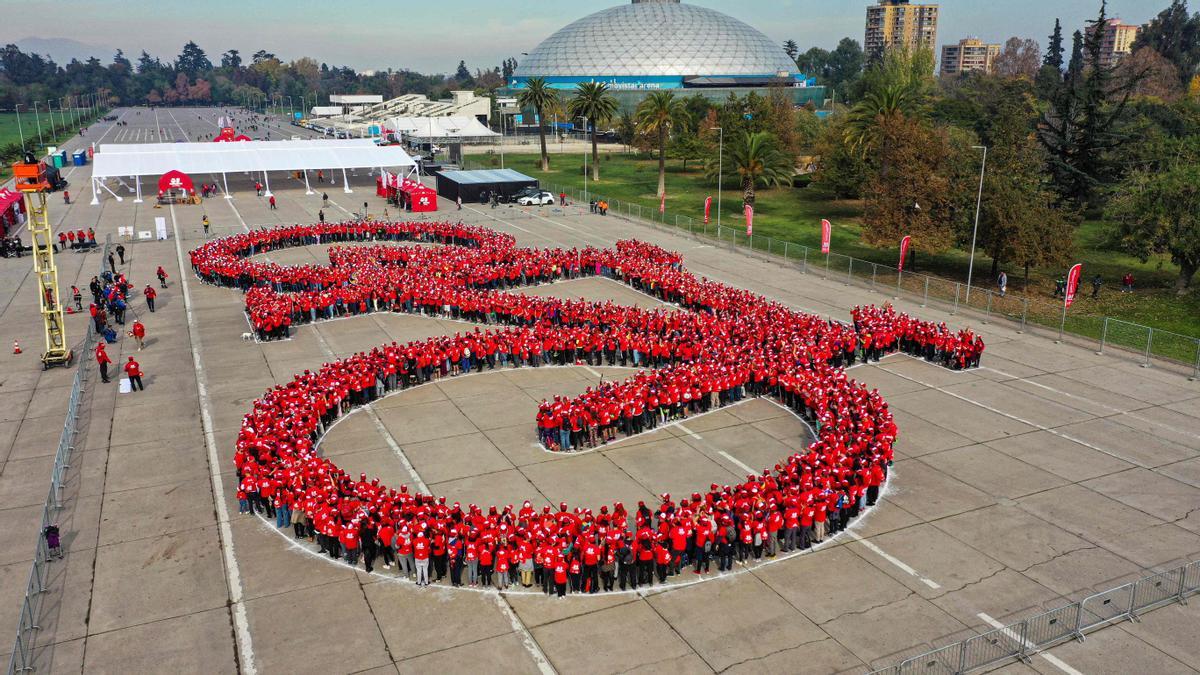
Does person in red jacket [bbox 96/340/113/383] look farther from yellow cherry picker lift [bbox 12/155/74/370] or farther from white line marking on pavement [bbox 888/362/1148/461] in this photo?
white line marking on pavement [bbox 888/362/1148/461]

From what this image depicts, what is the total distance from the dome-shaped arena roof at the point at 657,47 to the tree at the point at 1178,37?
63.9 meters

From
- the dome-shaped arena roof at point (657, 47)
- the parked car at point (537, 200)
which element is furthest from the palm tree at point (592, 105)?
the dome-shaped arena roof at point (657, 47)

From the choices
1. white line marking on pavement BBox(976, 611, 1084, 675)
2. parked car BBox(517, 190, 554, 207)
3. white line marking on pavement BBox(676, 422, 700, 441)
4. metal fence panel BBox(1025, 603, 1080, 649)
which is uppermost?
parked car BBox(517, 190, 554, 207)

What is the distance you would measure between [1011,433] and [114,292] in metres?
33.7

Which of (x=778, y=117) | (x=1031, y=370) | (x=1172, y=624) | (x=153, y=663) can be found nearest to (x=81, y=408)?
(x=153, y=663)

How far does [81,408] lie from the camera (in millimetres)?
26109

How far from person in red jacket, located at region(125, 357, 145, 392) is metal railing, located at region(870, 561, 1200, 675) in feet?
77.7

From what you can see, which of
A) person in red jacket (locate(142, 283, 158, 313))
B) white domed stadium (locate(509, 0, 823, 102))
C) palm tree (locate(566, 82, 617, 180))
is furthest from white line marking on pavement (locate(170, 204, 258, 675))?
white domed stadium (locate(509, 0, 823, 102))

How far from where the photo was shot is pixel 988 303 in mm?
36938

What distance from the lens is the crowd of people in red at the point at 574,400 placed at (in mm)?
16375

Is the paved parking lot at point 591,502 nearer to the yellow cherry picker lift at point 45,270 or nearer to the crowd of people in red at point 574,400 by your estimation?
the crowd of people in red at point 574,400

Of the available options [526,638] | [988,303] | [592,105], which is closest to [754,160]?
[592,105]

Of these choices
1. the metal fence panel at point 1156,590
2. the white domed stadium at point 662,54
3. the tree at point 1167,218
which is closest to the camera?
the metal fence panel at point 1156,590

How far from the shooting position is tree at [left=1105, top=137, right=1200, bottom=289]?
38.4m
